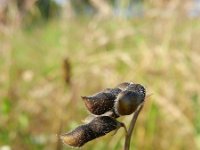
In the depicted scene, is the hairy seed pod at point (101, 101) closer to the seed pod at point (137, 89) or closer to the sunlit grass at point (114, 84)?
the seed pod at point (137, 89)

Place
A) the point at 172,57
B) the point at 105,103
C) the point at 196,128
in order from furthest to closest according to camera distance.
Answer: the point at 172,57 < the point at 196,128 < the point at 105,103

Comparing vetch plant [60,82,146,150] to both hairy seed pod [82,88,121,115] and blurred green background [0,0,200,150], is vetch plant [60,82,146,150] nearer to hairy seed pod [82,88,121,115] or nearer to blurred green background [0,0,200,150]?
hairy seed pod [82,88,121,115]

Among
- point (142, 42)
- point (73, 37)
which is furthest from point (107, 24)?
point (142, 42)

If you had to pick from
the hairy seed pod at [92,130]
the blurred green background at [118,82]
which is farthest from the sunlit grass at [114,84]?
the hairy seed pod at [92,130]

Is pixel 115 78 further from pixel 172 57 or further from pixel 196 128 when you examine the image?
pixel 196 128

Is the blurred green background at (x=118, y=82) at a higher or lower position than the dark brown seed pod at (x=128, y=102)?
lower

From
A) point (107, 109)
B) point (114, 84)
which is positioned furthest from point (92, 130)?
point (114, 84)

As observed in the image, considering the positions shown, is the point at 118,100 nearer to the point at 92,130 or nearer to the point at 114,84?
the point at 92,130
